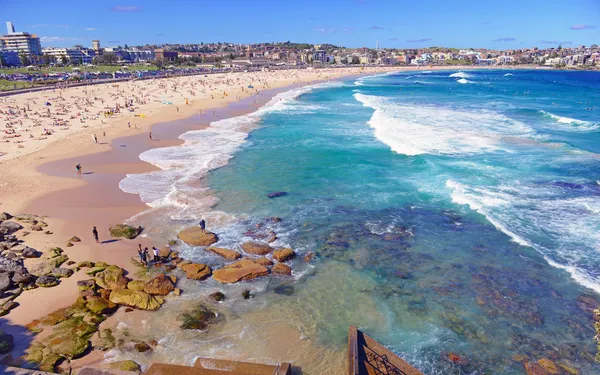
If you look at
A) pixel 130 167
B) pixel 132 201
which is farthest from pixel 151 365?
pixel 130 167

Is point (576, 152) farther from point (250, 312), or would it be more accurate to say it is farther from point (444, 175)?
point (250, 312)

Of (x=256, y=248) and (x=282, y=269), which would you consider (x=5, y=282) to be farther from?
(x=282, y=269)

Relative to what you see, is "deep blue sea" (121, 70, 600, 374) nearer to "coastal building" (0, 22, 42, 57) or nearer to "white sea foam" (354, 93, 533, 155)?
"white sea foam" (354, 93, 533, 155)

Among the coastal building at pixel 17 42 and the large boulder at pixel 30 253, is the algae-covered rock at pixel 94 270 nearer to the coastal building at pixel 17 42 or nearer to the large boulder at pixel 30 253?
the large boulder at pixel 30 253

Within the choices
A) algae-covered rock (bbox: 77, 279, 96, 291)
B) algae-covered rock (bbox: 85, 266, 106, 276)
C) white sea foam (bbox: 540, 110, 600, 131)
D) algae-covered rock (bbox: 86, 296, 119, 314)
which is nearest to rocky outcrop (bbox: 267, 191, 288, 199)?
algae-covered rock (bbox: 85, 266, 106, 276)

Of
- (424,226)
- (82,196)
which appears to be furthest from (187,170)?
(424,226)
